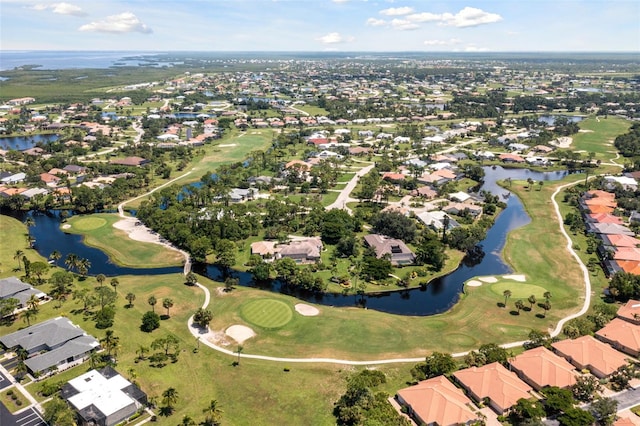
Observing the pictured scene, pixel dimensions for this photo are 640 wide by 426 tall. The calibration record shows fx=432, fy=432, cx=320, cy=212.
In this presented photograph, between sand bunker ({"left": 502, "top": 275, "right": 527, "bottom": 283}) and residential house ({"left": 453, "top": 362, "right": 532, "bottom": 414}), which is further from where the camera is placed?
sand bunker ({"left": 502, "top": 275, "right": 527, "bottom": 283})

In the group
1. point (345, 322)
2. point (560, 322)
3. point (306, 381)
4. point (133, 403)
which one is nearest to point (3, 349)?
point (133, 403)

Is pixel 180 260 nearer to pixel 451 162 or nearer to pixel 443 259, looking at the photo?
pixel 443 259

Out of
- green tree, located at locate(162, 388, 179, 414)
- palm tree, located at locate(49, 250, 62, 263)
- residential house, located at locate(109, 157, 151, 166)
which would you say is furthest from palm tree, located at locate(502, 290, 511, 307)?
residential house, located at locate(109, 157, 151, 166)

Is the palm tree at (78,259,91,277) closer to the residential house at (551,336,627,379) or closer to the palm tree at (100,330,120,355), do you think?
the palm tree at (100,330,120,355)

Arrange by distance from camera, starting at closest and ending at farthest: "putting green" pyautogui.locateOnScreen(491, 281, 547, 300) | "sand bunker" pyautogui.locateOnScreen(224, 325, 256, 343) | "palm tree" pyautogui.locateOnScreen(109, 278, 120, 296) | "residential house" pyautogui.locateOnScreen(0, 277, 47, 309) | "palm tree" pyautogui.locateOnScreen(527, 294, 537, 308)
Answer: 1. "sand bunker" pyautogui.locateOnScreen(224, 325, 256, 343)
2. "residential house" pyautogui.locateOnScreen(0, 277, 47, 309)
3. "palm tree" pyautogui.locateOnScreen(527, 294, 537, 308)
4. "palm tree" pyautogui.locateOnScreen(109, 278, 120, 296)
5. "putting green" pyautogui.locateOnScreen(491, 281, 547, 300)

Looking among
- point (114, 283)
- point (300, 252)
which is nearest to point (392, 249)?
point (300, 252)

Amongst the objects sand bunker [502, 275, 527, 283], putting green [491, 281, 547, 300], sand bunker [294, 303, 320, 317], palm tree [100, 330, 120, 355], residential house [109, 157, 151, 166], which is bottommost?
sand bunker [294, 303, 320, 317]

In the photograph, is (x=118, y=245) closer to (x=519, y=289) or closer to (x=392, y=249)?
(x=392, y=249)
